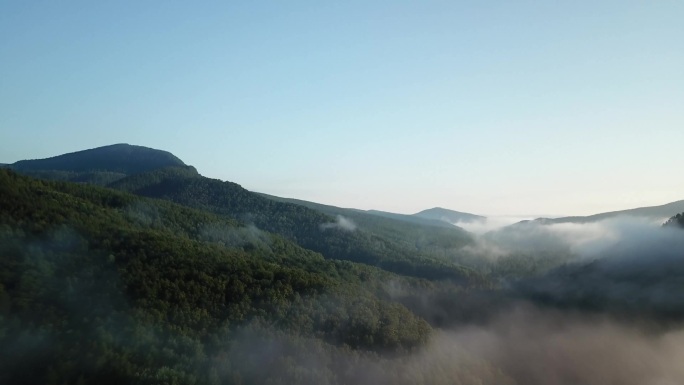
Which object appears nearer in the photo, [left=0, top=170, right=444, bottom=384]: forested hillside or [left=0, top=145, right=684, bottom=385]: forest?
[left=0, top=170, right=444, bottom=384]: forested hillside

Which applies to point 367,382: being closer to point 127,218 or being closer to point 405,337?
point 405,337

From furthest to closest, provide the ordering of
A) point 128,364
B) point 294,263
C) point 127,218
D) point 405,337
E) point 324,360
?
point 294,263 → point 127,218 → point 405,337 → point 324,360 → point 128,364

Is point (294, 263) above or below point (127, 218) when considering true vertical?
below

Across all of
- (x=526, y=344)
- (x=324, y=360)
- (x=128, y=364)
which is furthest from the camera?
(x=526, y=344)

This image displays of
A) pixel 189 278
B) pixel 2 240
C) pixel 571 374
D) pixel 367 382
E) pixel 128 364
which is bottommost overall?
pixel 571 374

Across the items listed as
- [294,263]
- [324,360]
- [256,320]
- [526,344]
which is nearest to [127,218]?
[294,263]

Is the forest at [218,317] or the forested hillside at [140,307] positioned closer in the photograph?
the forested hillside at [140,307]

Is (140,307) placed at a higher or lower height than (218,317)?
higher

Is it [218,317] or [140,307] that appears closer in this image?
[140,307]

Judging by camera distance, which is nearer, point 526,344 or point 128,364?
point 128,364

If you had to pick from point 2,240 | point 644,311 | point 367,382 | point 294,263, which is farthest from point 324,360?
point 644,311
